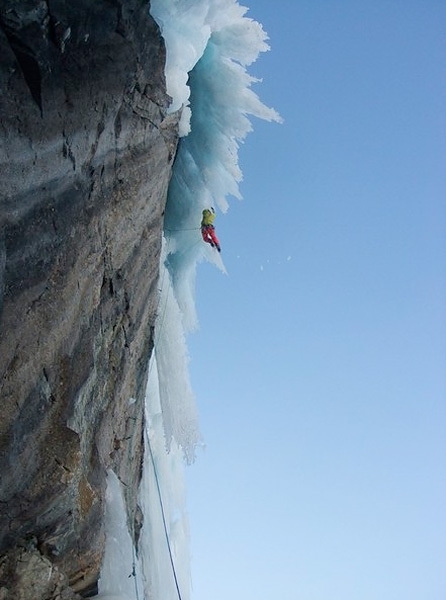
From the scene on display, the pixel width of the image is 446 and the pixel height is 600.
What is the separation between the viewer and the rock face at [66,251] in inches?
163

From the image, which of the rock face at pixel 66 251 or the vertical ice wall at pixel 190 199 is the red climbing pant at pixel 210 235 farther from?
the rock face at pixel 66 251

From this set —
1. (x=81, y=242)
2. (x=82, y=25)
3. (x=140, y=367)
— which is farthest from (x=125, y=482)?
(x=82, y=25)

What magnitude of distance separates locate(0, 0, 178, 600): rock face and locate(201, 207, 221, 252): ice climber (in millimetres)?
2250

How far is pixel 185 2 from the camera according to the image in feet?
21.6

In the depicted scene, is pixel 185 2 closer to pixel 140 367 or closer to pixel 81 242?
pixel 81 242

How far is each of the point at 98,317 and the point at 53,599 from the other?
2828mm

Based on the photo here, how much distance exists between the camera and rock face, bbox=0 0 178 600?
4.13 m

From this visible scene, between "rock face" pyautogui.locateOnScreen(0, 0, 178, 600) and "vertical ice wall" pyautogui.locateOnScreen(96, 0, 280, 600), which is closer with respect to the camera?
"rock face" pyautogui.locateOnScreen(0, 0, 178, 600)

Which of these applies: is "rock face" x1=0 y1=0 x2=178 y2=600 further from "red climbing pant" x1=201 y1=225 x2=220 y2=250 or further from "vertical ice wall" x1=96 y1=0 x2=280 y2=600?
"red climbing pant" x1=201 y1=225 x2=220 y2=250

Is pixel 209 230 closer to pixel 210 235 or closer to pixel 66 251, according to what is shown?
pixel 210 235

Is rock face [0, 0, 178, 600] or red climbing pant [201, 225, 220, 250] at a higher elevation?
red climbing pant [201, 225, 220, 250]

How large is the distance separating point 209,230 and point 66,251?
427cm

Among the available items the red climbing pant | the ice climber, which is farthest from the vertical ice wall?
the red climbing pant

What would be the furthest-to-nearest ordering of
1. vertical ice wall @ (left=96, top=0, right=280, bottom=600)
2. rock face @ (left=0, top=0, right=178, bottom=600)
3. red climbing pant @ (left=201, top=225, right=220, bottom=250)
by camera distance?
red climbing pant @ (left=201, top=225, right=220, bottom=250)
vertical ice wall @ (left=96, top=0, right=280, bottom=600)
rock face @ (left=0, top=0, right=178, bottom=600)
